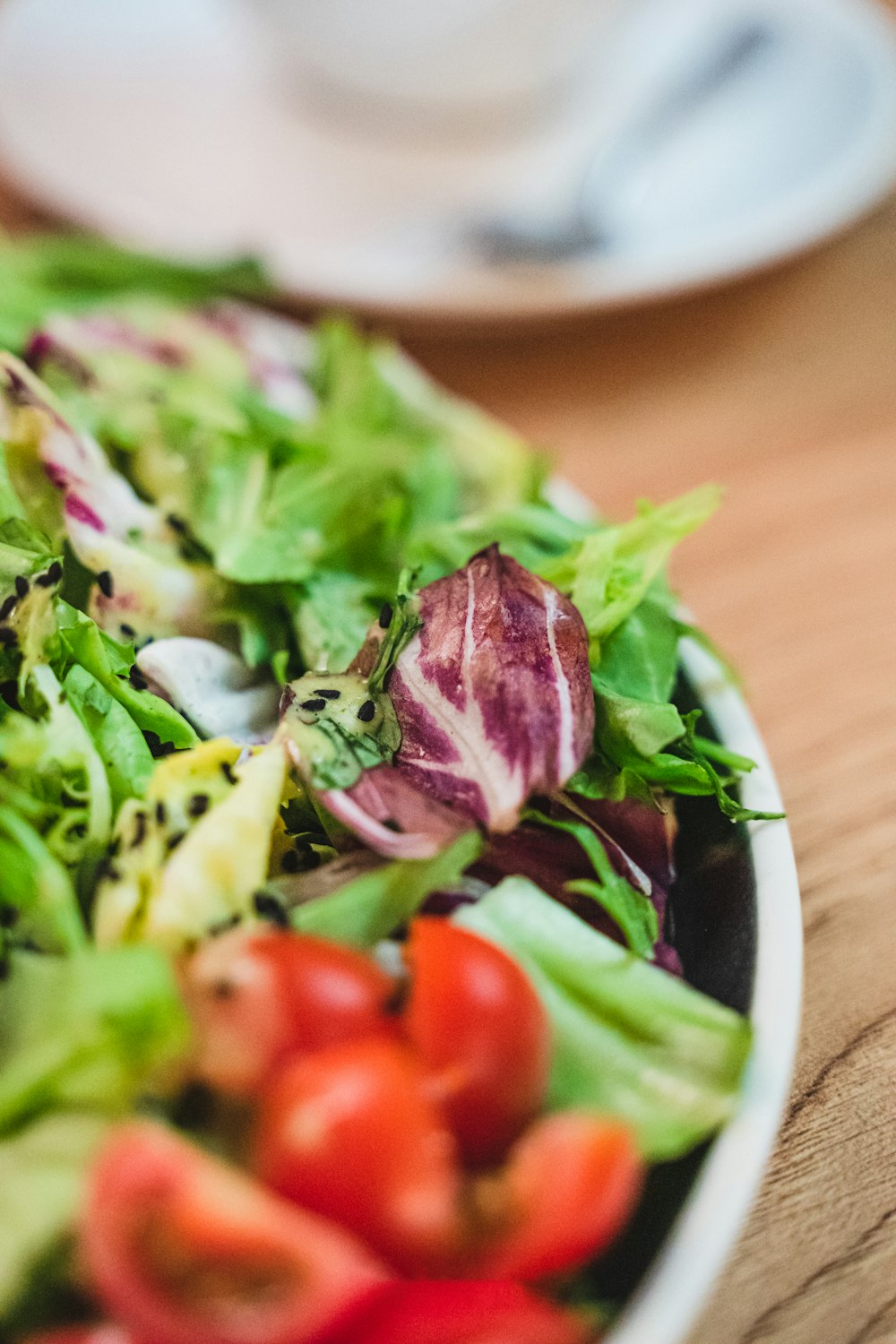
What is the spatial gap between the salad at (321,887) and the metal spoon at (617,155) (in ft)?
1.58

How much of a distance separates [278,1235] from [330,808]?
0.18 metres

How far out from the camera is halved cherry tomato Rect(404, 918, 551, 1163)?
36cm

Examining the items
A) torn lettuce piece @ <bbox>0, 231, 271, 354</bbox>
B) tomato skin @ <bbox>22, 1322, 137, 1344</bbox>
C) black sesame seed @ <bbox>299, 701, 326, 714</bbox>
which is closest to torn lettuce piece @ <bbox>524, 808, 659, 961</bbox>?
black sesame seed @ <bbox>299, 701, 326, 714</bbox>

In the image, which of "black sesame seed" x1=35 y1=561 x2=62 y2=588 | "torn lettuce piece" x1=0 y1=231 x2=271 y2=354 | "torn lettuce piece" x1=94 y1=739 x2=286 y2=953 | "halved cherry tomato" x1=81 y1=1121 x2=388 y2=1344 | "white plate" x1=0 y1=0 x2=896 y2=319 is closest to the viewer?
"halved cherry tomato" x1=81 y1=1121 x2=388 y2=1344

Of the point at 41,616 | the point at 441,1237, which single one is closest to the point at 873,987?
the point at 441,1237

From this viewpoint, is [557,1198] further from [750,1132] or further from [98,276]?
[98,276]

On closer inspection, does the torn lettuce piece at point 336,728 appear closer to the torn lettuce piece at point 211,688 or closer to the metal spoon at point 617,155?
the torn lettuce piece at point 211,688

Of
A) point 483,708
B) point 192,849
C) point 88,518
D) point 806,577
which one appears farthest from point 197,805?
point 806,577

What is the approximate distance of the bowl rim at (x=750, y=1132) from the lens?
347mm

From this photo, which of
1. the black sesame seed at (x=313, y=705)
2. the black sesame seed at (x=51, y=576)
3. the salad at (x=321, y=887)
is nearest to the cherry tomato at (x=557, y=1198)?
the salad at (x=321, y=887)

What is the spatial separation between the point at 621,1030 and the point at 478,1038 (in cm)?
7

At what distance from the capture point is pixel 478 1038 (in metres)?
0.37

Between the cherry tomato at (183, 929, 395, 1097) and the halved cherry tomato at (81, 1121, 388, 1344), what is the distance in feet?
0.12

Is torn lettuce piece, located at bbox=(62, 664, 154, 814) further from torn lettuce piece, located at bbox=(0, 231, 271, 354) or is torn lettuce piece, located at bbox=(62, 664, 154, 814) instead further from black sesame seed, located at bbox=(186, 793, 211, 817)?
torn lettuce piece, located at bbox=(0, 231, 271, 354)
